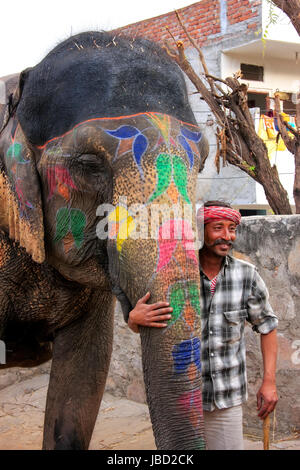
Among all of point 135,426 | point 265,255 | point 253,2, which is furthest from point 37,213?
point 253,2

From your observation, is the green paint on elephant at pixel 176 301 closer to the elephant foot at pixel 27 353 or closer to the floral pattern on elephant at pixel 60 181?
the floral pattern on elephant at pixel 60 181

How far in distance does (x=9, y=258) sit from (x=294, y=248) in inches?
79.7

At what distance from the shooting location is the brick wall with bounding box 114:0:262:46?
1027cm

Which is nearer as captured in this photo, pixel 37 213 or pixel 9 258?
pixel 37 213

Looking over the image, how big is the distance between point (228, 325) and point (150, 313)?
0.83m

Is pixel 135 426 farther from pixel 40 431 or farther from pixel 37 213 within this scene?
pixel 37 213

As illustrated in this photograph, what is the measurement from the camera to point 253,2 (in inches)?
400

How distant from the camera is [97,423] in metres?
4.57

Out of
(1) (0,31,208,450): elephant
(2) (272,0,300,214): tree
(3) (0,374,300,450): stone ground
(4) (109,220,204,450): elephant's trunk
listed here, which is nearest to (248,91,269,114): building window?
(2) (272,0,300,214): tree

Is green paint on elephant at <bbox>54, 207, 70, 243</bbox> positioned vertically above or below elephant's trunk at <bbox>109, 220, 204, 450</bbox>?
above

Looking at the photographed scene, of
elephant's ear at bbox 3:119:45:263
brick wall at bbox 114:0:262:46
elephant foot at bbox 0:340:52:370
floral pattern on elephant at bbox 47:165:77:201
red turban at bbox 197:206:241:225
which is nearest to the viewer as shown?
floral pattern on elephant at bbox 47:165:77:201

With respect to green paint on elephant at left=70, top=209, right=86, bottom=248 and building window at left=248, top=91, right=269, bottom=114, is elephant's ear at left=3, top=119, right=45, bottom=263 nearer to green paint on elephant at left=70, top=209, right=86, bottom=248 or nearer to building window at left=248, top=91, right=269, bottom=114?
green paint on elephant at left=70, top=209, right=86, bottom=248

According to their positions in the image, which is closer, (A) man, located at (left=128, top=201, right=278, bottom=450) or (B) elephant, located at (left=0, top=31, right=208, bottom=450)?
(B) elephant, located at (left=0, top=31, right=208, bottom=450)

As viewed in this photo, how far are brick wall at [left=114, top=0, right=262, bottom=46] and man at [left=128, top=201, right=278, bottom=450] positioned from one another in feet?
27.7
